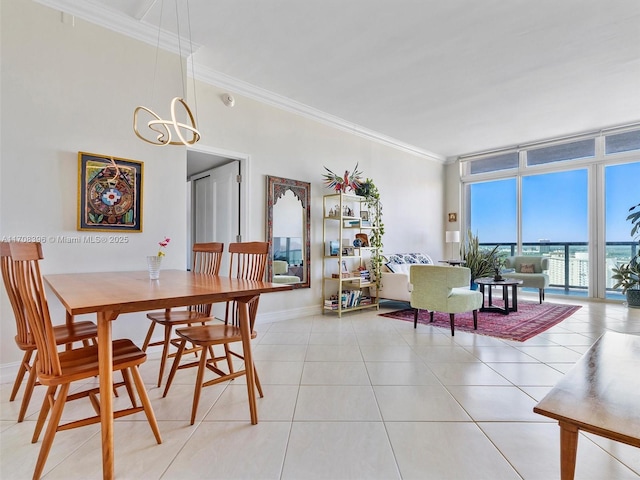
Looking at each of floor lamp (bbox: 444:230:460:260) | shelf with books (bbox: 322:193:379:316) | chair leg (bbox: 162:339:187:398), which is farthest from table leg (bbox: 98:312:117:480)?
floor lamp (bbox: 444:230:460:260)

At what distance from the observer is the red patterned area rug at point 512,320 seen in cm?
372

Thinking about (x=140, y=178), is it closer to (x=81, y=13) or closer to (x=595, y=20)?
(x=81, y=13)

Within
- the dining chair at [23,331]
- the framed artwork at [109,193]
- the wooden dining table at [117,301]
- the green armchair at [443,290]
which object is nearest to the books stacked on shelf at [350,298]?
the green armchair at [443,290]

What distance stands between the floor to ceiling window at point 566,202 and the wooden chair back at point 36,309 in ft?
23.8

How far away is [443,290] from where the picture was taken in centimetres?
360

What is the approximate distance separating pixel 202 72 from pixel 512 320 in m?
4.76

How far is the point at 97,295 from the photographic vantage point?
4.90 ft

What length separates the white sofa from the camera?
16.3ft

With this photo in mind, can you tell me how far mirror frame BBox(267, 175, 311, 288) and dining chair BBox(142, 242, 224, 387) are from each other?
130 centimetres

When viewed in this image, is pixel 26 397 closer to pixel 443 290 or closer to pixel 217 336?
pixel 217 336

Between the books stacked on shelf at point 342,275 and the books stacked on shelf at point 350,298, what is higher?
the books stacked on shelf at point 342,275

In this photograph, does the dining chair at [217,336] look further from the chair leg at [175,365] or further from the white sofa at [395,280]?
the white sofa at [395,280]

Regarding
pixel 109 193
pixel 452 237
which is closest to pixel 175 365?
pixel 109 193

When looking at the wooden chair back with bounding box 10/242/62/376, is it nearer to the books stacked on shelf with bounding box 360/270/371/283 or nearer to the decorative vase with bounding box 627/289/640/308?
the books stacked on shelf with bounding box 360/270/371/283
